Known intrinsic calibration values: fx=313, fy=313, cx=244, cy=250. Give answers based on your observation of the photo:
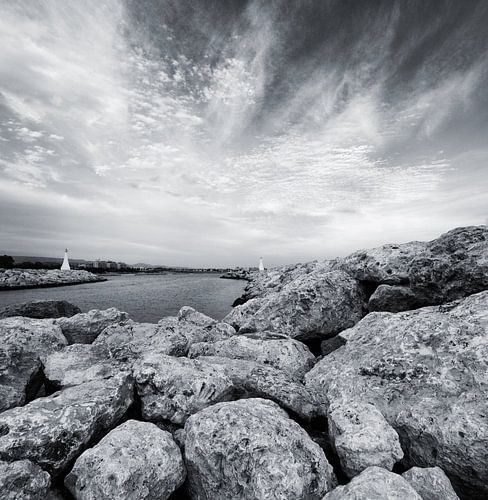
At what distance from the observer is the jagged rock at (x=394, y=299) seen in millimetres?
9477

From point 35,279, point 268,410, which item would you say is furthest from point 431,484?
point 35,279

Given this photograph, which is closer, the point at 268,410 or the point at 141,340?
the point at 268,410

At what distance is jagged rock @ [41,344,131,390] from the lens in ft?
22.3

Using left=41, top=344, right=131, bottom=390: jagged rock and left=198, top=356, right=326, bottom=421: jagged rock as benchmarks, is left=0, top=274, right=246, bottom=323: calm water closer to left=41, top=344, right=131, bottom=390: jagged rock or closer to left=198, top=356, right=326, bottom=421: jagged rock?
left=41, top=344, right=131, bottom=390: jagged rock

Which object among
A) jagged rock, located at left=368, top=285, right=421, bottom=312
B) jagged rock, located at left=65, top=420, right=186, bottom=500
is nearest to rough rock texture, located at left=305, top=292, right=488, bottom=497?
jagged rock, located at left=368, top=285, right=421, bottom=312

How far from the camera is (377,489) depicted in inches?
138

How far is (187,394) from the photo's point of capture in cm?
573

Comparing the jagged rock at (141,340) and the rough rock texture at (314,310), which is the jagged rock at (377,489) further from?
the rough rock texture at (314,310)

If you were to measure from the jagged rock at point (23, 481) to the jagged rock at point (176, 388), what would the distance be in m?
1.82

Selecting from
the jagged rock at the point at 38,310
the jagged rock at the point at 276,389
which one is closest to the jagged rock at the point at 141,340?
the jagged rock at the point at 276,389

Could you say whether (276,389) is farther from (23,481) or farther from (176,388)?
Answer: (23,481)

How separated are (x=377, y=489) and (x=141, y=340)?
23.2ft

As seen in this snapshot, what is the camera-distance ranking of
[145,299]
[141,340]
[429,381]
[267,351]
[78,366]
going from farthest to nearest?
[145,299], [141,340], [267,351], [78,366], [429,381]

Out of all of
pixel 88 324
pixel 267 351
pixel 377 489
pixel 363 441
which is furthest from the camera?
pixel 88 324
